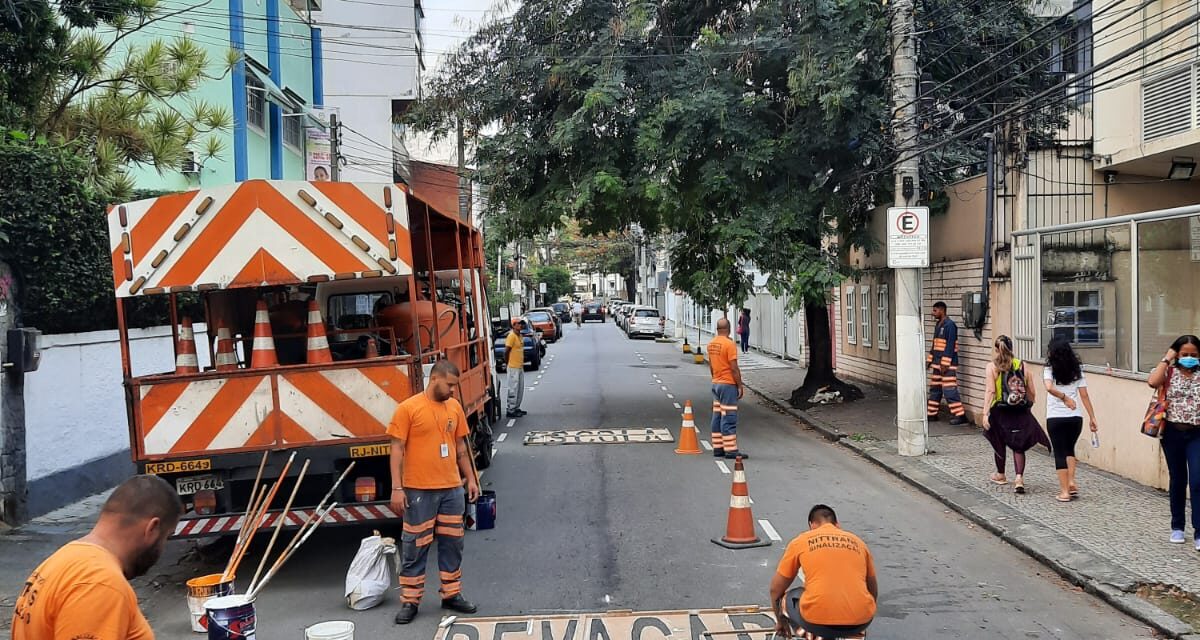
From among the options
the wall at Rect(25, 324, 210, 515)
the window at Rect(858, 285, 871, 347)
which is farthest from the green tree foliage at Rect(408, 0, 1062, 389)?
the wall at Rect(25, 324, 210, 515)

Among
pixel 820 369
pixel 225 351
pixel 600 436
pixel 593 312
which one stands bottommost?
pixel 600 436

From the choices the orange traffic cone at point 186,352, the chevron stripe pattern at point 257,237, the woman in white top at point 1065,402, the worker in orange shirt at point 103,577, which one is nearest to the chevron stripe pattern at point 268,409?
the orange traffic cone at point 186,352

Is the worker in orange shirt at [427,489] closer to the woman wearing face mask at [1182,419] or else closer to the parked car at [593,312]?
the woman wearing face mask at [1182,419]

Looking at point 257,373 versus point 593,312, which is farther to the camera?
point 593,312

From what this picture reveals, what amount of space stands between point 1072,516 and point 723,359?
487 centimetres

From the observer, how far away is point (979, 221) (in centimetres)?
1496

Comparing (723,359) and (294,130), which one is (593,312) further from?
(723,359)

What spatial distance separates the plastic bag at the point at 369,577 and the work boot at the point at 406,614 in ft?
1.08

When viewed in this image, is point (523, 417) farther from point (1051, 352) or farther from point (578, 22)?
point (1051, 352)

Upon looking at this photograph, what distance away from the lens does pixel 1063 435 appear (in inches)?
376

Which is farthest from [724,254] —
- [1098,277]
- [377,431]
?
[377,431]

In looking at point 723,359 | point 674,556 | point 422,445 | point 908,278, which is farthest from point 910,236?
point 422,445

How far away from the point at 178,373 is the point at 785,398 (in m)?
14.7

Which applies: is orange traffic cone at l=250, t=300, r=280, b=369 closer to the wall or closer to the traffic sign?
the wall
